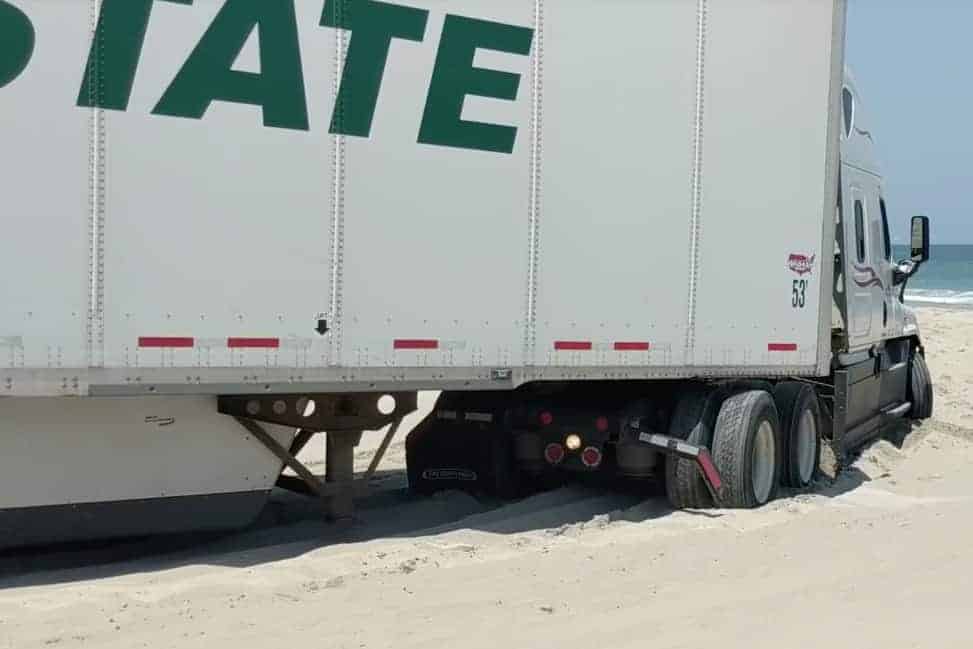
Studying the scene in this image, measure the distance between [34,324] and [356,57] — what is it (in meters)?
2.09

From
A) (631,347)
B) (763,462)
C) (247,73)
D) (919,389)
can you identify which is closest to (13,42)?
(247,73)

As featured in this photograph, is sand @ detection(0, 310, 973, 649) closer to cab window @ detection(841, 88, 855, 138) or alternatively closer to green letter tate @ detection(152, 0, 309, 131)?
green letter tate @ detection(152, 0, 309, 131)

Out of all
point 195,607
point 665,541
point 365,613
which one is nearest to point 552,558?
point 665,541

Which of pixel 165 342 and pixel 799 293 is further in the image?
pixel 799 293

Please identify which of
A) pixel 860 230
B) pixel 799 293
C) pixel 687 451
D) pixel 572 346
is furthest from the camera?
pixel 860 230

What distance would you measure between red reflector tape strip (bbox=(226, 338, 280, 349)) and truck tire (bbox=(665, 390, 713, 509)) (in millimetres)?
3122

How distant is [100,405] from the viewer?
5.85 meters

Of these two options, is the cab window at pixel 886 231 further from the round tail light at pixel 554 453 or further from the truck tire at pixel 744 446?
the round tail light at pixel 554 453

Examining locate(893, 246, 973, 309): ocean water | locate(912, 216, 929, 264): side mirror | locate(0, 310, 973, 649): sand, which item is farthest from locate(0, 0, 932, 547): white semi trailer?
locate(893, 246, 973, 309): ocean water

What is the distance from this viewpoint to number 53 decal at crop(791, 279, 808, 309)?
823cm

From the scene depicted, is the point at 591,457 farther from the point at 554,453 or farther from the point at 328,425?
the point at 328,425

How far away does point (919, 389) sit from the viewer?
13242 mm

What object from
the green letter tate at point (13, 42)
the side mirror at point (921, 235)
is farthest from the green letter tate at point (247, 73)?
the side mirror at point (921, 235)

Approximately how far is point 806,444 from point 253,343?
16.3 ft
